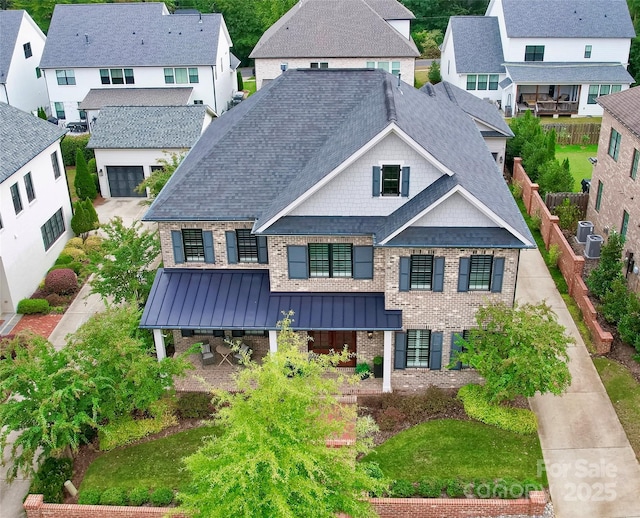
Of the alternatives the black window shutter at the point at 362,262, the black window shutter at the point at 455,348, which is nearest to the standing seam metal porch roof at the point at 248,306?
the black window shutter at the point at 362,262

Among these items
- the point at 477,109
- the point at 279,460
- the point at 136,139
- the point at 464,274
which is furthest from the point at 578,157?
the point at 279,460

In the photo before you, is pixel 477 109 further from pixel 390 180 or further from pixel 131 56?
pixel 131 56

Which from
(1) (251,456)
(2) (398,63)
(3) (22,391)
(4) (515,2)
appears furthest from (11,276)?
(4) (515,2)

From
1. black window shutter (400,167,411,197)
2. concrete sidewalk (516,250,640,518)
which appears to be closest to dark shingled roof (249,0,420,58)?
black window shutter (400,167,411,197)

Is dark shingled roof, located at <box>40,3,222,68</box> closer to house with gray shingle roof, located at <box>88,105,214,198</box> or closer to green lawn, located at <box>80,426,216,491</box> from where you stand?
house with gray shingle roof, located at <box>88,105,214,198</box>

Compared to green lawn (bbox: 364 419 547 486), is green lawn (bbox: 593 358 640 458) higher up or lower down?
higher up

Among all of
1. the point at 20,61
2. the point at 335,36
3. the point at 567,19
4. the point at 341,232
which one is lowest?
the point at 20,61

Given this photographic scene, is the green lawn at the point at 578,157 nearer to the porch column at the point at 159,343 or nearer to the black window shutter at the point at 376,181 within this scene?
the black window shutter at the point at 376,181
